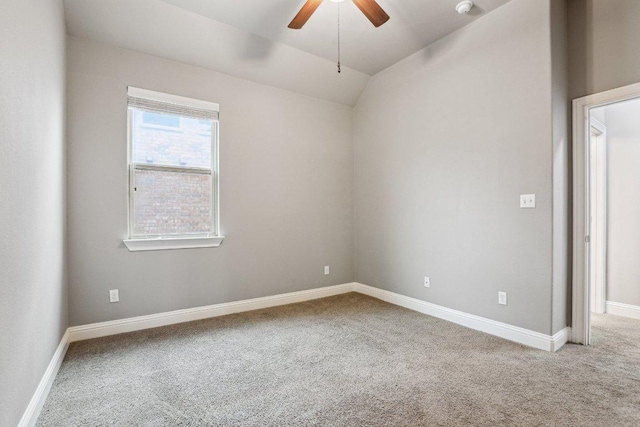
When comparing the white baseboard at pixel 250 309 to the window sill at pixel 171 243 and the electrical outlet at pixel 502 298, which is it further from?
the window sill at pixel 171 243

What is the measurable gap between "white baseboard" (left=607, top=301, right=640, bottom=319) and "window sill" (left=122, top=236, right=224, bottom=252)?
4492mm

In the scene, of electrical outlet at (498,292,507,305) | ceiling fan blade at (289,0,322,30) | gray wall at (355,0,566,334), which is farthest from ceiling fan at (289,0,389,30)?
electrical outlet at (498,292,507,305)

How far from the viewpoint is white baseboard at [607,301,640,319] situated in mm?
3359

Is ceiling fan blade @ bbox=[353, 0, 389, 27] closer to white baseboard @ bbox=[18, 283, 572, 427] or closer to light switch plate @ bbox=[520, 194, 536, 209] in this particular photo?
light switch plate @ bbox=[520, 194, 536, 209]

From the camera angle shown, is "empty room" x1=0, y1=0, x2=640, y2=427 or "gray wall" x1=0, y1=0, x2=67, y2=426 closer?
"gray wall" x1=0, y1=0, x2=67, y2=426

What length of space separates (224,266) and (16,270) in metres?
2.11

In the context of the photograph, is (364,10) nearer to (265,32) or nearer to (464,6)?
(464,6)

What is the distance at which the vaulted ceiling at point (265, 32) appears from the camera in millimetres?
2740

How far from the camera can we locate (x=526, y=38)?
2.66 m

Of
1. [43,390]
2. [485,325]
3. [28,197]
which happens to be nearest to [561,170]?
[485,325]

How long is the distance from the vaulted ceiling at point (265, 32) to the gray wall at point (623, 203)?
7.08 feet

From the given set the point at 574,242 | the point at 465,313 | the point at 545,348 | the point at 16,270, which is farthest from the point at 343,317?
the point at 16,270

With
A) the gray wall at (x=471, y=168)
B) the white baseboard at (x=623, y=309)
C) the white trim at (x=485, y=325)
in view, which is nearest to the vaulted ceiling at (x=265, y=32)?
the gray wall at (x=471, y=168)

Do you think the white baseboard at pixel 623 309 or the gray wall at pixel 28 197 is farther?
the white baseboard at pixel 623 309
